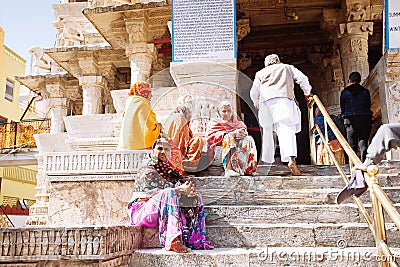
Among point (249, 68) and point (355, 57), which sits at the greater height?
point (249, 68)

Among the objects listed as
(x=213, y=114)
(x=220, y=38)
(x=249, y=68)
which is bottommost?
(x=213, y=114)

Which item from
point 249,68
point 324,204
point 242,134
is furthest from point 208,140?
point 249,68

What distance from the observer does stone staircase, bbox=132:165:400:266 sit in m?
3.13

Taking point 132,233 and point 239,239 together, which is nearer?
point 132,233

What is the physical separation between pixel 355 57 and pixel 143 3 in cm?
452

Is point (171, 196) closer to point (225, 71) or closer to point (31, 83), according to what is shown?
point (225, 71)

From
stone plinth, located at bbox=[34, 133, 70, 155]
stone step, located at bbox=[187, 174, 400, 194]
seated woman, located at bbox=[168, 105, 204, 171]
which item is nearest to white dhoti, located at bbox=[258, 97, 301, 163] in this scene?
stone step, located at bbox=[187, 174, 400, 194]

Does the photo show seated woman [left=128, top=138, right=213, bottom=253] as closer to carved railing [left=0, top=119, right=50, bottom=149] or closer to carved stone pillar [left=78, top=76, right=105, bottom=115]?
carved stone pillar [left=78, top=76, right=105, bottom=115]

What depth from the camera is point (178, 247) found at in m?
3.22

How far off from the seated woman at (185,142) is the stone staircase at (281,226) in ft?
1.73

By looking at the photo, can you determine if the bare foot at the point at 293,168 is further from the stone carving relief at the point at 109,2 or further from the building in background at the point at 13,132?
the building in background at the point at 13,132

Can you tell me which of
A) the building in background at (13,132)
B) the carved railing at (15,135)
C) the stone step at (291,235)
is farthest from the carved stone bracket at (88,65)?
the stone step at (291,235)

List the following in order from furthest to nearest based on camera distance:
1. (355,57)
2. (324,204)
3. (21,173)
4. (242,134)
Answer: (21,173)
(355,57)
(242,134)
(324,204)

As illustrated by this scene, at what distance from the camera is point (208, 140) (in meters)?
5.25
